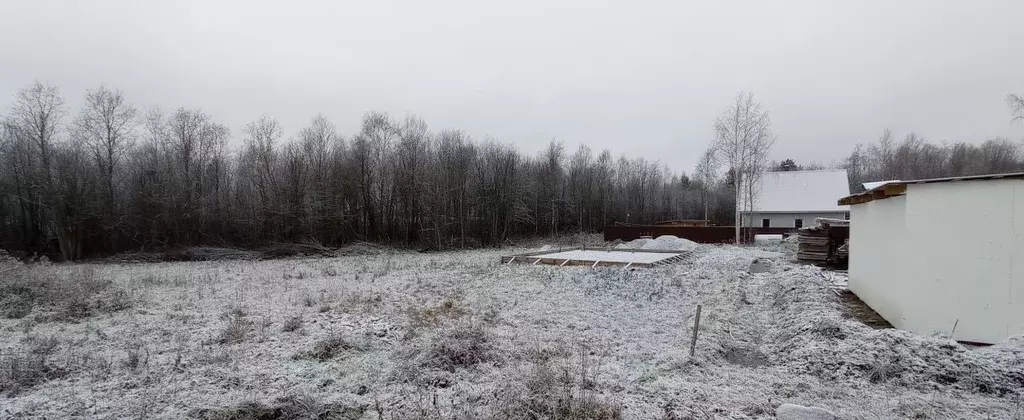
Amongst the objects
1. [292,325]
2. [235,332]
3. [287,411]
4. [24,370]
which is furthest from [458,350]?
[24,370]

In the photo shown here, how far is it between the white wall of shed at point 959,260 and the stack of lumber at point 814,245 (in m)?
8.61

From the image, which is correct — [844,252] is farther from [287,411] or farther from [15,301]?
[15,301]

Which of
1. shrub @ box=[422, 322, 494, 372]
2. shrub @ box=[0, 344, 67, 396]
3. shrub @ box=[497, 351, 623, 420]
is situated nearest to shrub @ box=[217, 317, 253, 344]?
shrub @ box=[0, 344, 67, 396]

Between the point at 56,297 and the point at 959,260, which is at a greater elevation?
the point at 959,260

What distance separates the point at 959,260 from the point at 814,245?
1055cm

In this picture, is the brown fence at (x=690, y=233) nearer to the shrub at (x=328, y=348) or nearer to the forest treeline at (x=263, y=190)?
the forest treeline at (x=263, y=190)

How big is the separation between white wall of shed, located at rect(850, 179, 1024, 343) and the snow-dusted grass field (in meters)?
0.63

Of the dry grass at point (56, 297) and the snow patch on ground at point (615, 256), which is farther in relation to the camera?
the snow patch on ground at point (615, 256)

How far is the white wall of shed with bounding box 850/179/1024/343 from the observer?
523cm

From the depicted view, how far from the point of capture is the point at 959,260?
18.7ft

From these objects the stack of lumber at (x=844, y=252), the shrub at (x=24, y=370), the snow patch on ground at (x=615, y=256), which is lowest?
the shrub at (x=24, y=370)

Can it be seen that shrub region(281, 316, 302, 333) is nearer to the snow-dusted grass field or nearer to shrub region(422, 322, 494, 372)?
the snow-dusted grass field

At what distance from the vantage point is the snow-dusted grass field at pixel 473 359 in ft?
13.5

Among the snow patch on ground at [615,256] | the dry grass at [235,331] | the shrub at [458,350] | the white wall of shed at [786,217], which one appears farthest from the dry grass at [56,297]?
the white wall of shed at [786,217]
